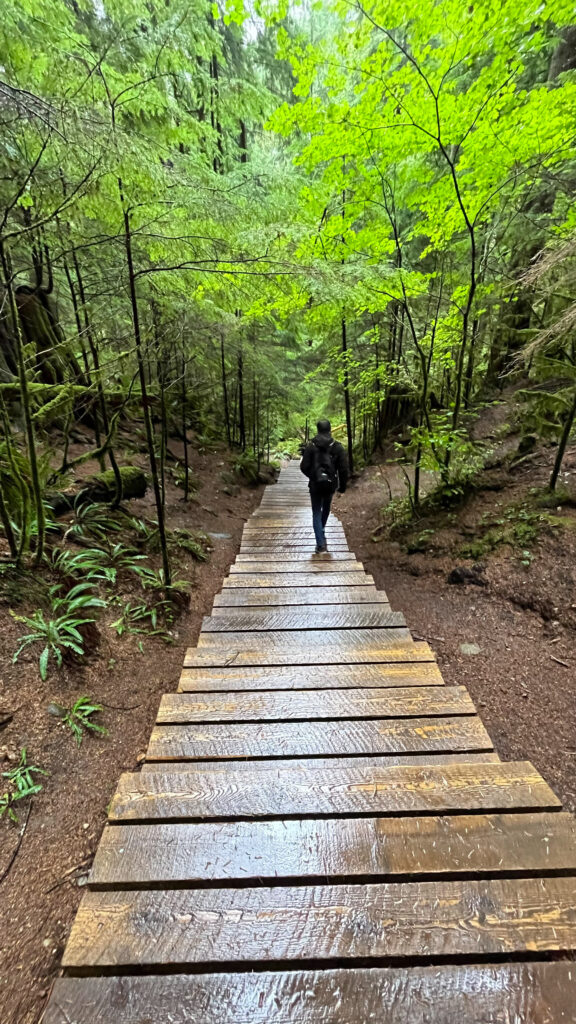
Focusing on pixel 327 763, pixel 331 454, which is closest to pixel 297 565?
pixel 331 454

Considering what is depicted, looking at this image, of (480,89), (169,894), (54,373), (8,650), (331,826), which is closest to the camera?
(169,894)

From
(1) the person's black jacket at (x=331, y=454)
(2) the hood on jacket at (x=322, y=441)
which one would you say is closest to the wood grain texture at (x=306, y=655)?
(1) the person's black jacket at (x=331, y=454)

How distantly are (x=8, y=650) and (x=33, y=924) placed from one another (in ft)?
5.74

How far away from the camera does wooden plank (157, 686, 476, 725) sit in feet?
8.32

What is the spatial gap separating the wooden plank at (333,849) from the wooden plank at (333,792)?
0.06 m

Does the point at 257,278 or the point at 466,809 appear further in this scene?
the point at 257,278

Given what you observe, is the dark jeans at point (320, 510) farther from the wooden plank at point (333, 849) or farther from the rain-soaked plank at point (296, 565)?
the wooden plank at point (333, 849)

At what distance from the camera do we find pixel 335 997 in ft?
4.10

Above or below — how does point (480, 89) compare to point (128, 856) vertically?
above

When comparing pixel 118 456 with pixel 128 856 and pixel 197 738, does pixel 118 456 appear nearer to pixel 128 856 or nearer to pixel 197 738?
pixel 197 738

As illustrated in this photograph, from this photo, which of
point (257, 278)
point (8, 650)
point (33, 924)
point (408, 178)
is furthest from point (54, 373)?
point (33, 924)

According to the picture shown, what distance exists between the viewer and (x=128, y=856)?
5.43 ft

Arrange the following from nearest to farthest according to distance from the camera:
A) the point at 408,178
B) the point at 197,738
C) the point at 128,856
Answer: the point at 128,856
the point at 197,738
the point at 408,178

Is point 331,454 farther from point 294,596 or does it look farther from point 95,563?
point 95,563
